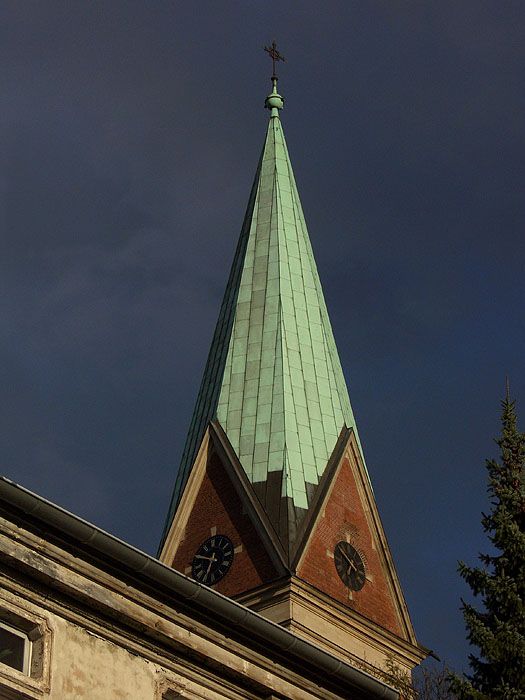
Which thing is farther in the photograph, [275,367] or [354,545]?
[275,367]

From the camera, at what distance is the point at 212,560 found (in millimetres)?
42688

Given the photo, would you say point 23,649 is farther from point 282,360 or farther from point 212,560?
point 282,360

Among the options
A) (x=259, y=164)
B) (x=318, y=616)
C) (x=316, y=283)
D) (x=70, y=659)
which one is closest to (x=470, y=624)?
(x=70, y=659)

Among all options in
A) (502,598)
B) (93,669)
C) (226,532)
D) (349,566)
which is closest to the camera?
(93,669)

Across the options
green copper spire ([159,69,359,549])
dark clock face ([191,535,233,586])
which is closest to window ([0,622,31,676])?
green copper spire ([159,69,359,549])

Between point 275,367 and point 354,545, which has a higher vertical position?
point 275,367

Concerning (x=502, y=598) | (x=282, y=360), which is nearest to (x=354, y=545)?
(x=282, y=360)

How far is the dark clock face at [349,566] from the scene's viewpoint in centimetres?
4266

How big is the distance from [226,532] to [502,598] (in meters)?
20.4

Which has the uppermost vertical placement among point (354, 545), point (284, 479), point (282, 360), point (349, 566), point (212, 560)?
point (282, 360)

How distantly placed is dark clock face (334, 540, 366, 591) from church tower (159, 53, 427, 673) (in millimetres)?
38

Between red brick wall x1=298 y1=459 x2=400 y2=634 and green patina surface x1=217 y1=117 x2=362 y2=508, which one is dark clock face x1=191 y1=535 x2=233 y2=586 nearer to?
green patina surface x1=217 y1=117 x2=362 y2=508

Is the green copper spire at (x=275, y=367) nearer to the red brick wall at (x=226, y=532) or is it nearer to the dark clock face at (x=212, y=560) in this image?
the red brick wall at (x=226, y=532)

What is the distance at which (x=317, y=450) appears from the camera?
4469 centimetres
